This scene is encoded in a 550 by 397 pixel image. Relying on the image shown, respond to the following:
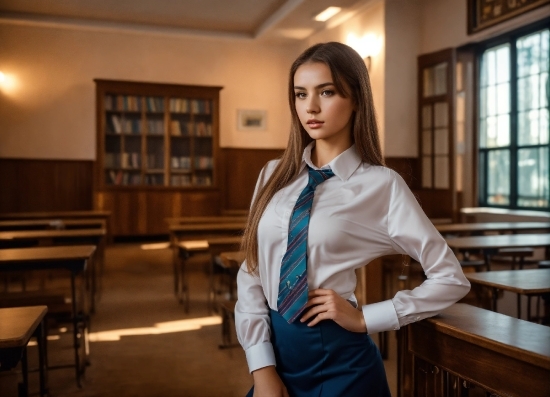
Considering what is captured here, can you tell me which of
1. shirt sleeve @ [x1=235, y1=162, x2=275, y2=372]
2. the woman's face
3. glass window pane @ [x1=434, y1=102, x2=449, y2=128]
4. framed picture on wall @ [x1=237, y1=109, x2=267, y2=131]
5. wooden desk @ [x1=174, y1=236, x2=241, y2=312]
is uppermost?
framed picture on wall @ [x1=237, y1=109, x2=267, y2=131]

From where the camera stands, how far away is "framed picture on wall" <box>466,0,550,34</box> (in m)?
6.44

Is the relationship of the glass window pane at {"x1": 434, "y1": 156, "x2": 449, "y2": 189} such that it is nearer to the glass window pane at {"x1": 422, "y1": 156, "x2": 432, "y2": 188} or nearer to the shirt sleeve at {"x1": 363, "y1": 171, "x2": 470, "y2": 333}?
the glass window pane at {"x1": 422, "y1": 156, "x2": 432, "y2": 188}

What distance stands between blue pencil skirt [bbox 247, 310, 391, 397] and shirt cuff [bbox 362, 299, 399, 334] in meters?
0.05

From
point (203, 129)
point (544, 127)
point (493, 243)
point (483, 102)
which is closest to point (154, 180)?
point (203, 129)


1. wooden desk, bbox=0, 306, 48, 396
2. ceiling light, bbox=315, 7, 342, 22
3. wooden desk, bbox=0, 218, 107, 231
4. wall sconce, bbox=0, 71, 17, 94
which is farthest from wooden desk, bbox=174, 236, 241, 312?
wall sconce, bbox=0, 71, 17, 94

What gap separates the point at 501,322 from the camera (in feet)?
4.21

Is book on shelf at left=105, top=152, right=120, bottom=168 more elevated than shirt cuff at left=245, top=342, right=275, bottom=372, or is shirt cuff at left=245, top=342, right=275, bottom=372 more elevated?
book on shelf at left=105, top=152, right=120, bottom=168

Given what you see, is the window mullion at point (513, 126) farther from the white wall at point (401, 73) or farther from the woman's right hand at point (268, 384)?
the woman's right hand at point (268, 384)

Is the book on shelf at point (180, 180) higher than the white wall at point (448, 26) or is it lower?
lower

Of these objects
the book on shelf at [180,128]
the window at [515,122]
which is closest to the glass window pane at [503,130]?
the window at [515,122]

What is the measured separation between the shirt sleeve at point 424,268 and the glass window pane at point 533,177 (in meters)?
5.96

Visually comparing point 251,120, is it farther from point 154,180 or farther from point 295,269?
point 295,269

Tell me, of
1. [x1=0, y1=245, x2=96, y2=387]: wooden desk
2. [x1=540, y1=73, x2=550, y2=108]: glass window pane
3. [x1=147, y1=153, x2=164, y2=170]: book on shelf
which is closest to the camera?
[x1=0, y1=245, x2=96, y2=387]: wooden desk

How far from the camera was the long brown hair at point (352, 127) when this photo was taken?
125cm
